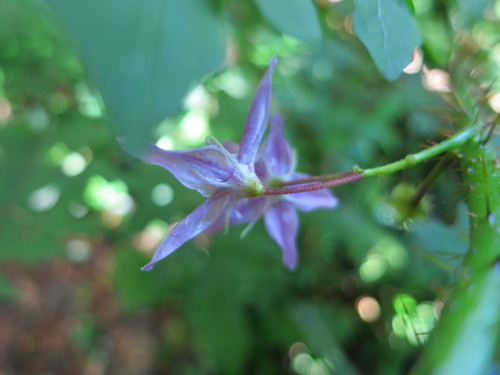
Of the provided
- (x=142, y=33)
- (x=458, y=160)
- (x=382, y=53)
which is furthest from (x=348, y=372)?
(x=142, y=33)

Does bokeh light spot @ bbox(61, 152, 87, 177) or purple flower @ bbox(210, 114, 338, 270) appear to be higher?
purple flower @ bbox(210, 114, 338, 270)

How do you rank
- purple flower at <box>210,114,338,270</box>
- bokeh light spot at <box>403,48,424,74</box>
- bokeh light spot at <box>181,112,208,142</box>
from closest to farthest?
1. purple flower at <box>210,114,338,270</box>
2. bokeh light spot at <box>403,48,424,74</box>
3. bokeh light spot at <box>181,112,208,142</box>

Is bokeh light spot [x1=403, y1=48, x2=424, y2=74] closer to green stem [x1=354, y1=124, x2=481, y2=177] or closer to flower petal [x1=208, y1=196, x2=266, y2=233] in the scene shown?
green stem [x1=354, y1=124, x2=481, y2=177]

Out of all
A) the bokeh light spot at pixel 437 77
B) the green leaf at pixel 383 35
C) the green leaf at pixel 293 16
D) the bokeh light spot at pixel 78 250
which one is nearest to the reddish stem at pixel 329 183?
the green leaf at pixel 383 35

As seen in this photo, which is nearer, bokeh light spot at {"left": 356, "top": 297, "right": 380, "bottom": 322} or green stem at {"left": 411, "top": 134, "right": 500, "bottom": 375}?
green stem at {"left": 411, "top": 134, "right": 500, "bottom": 375}

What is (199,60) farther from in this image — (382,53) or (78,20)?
(382,53)

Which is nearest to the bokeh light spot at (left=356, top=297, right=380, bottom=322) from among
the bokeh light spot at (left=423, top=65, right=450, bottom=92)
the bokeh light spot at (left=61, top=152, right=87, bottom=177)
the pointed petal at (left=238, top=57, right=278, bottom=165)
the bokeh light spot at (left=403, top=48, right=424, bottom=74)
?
the bokeh light spot at (left=403, top=48, right=424, bottom=74)

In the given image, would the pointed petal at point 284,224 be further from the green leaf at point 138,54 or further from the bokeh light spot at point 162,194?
the bokeh light spot at point 162,194

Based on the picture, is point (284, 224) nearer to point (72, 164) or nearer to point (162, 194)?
point (162, 194)
